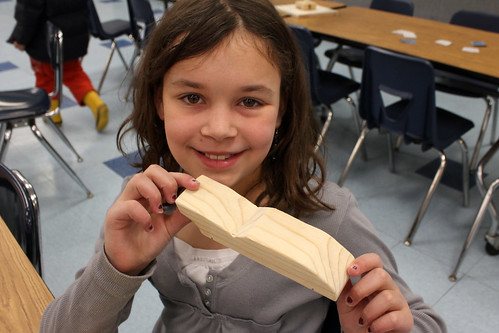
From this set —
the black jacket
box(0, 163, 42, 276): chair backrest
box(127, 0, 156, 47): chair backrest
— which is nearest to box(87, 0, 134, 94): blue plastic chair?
box(127, 0, 156, 47): chair backrest

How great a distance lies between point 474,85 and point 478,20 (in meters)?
0.77

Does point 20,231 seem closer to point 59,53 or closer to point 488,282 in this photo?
point 59,53

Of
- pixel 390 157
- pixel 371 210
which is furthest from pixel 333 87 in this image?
pixel 371 210

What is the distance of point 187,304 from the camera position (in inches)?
33.0

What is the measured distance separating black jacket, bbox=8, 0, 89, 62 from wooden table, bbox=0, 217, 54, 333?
2.23m

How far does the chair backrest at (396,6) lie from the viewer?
10.4ft

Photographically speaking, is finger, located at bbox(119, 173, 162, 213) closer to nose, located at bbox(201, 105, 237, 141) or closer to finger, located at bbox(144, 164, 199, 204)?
finger, located at bbox(144, 164, 199, 204)

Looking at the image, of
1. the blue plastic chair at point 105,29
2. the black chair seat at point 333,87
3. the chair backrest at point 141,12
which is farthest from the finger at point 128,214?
the blue plastic chair at point 105,29

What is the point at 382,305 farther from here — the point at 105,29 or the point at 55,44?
the point at 105,29

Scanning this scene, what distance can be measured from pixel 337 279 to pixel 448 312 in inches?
54.3

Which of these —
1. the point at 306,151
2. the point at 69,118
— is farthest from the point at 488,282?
the point at 69,118

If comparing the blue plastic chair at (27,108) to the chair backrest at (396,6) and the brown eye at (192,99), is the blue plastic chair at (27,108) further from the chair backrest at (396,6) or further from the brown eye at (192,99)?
the chair backrest at (396,6)

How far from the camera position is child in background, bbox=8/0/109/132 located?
Result: 8.66 ft

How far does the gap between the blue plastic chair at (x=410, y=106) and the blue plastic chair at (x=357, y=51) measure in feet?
2.97
